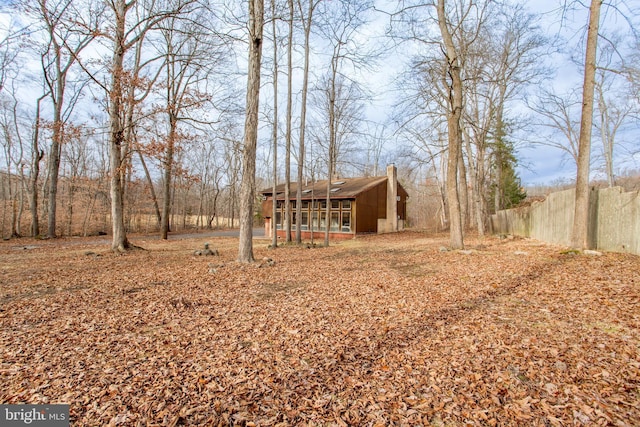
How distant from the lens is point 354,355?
9.83 ft

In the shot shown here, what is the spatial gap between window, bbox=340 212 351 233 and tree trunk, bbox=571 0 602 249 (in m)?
13.5

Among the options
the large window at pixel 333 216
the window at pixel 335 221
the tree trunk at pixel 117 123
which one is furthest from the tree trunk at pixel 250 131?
the window at pixel 335 221

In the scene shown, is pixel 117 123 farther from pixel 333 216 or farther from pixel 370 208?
pixel 370 208

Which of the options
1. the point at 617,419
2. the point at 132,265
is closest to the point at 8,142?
the point at 132,265

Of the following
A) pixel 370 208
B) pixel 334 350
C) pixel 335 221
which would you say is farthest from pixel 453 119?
pixel 335 221

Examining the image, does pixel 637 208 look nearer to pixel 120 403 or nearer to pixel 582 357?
pixel 582 357

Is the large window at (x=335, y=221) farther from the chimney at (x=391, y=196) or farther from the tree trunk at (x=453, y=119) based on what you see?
the tree trunk at (x=453, y=119)

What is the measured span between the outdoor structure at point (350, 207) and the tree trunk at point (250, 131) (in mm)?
10271

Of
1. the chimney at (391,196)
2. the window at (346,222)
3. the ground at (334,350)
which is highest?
the chimney at (391,196)

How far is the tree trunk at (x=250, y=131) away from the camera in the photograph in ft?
25.7

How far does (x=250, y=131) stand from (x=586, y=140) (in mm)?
8550

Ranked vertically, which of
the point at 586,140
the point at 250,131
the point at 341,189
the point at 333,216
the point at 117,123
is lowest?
the point at 333,216

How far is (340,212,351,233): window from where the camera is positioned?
66.7 ft

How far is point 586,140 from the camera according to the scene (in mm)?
7480
